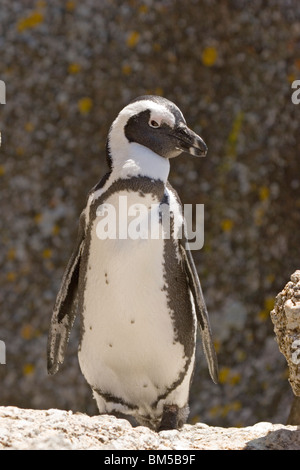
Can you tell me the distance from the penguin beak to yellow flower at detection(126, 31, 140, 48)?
107 cm

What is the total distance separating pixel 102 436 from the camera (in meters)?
1.39

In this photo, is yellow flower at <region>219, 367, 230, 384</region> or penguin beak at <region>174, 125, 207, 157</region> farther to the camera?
yellow flower at <region>219, 367, 230, 384</region>

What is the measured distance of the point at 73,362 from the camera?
8.99ft

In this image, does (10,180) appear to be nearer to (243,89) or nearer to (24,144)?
(24,144)

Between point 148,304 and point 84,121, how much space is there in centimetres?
116

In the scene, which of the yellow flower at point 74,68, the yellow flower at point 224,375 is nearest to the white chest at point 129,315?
the yellow flower at point 224,375

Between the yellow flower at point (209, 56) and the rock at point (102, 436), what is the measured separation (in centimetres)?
150

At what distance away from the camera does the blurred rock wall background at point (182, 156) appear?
9.11 feet

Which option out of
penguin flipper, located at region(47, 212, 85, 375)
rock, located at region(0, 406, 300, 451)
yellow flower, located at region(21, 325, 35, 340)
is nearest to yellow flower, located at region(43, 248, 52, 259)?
yellow flower, located at region(21, 325, 35, 340)

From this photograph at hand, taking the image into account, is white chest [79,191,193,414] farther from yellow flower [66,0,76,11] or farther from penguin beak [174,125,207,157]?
yellow flower [66,0,76,11]

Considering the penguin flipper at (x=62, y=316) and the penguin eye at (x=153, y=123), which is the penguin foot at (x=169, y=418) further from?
the penguin eye at (x=153, y=123)

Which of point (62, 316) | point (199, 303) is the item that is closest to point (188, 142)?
point (199, 303)

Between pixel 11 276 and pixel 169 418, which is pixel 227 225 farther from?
pixel 169 418

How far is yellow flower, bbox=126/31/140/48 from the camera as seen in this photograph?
2822 mm
